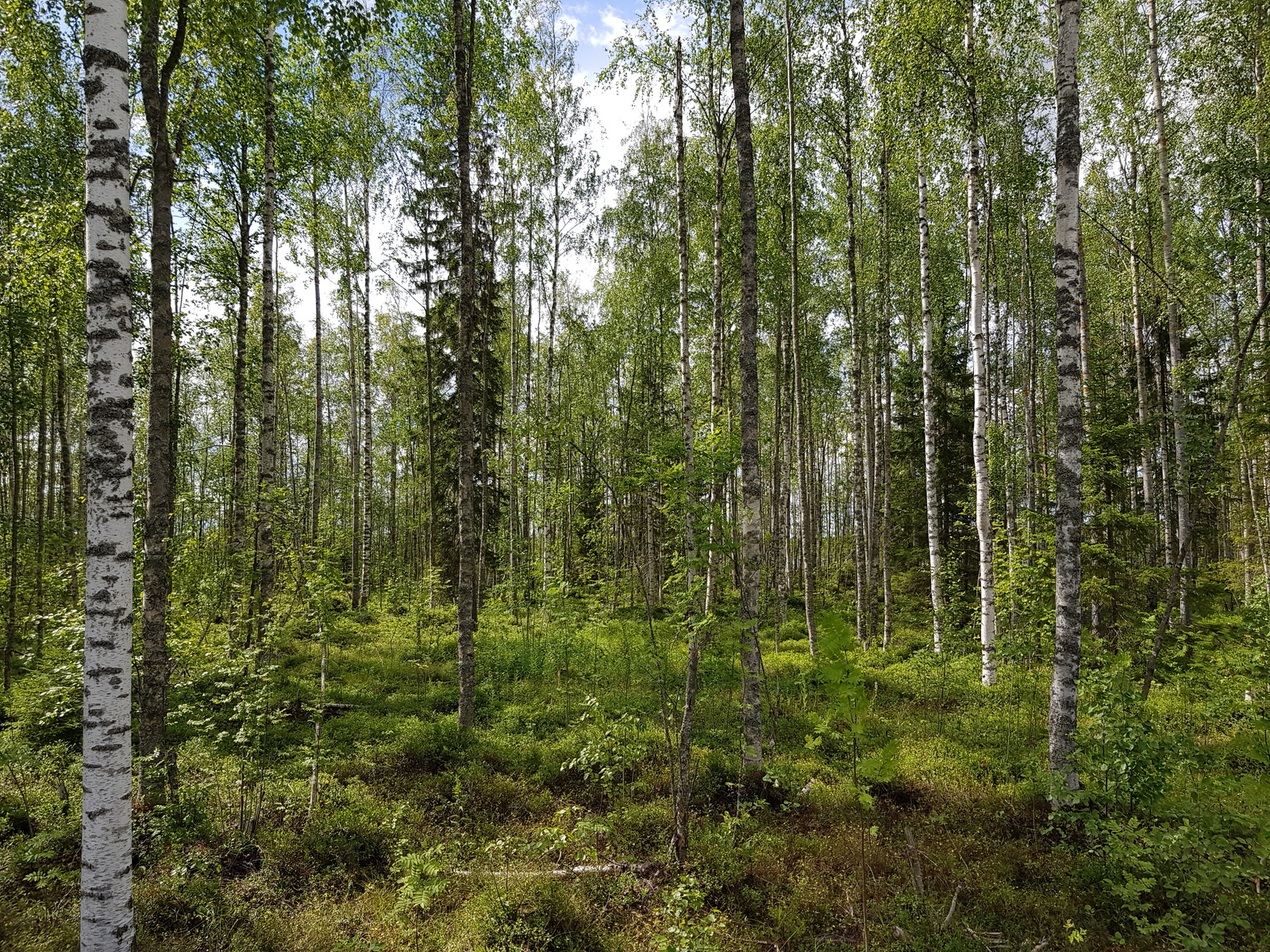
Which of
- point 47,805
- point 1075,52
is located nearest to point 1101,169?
point 1075,52

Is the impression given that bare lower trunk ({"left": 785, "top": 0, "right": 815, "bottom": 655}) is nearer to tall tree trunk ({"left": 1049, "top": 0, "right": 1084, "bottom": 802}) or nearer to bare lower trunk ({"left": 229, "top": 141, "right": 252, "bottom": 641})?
tall tree trunk ({"left": 1049, "top": 0, "right": 1084, "bottom": 802})

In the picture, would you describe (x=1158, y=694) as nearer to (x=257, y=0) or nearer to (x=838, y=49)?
(x=838, y=49)

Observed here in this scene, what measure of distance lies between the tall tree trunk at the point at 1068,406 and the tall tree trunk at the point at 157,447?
9.14 metres

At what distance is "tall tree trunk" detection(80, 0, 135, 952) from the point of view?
11.1 ft

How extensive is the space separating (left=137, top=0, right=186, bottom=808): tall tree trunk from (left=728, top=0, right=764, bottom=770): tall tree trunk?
6.09 m

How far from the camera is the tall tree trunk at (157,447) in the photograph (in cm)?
563

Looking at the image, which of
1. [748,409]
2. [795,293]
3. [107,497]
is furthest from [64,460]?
[795,293]

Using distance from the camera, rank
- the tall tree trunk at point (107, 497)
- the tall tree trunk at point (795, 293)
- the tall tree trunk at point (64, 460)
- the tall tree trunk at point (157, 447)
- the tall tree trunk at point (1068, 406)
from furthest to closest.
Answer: the tall tree trunk at point (64, 460)
the tall tree trunk at point (795, 293)
the tall tree trunk at point (157, 447)
the tall tree trunk at point (1068, 406)
the tall tree trunk at point (107, 497)

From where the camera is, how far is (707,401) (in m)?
19.9

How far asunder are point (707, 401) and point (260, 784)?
16.6 metres

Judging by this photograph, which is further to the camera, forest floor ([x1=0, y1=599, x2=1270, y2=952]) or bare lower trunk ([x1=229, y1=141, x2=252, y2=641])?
bare lower trunk ([x1=229, y1=141, x2=252, y2=641])

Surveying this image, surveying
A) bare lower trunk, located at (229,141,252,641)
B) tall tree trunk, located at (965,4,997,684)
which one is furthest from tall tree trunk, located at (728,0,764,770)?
bare lower trunk, located at (229,141,252,641)

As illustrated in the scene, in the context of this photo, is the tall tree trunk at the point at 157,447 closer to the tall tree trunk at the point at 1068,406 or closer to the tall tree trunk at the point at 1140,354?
the tall tree trunk at the point at 1068,406

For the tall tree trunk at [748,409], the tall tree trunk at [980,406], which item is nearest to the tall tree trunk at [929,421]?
the tall tree trunk at [980,406]
